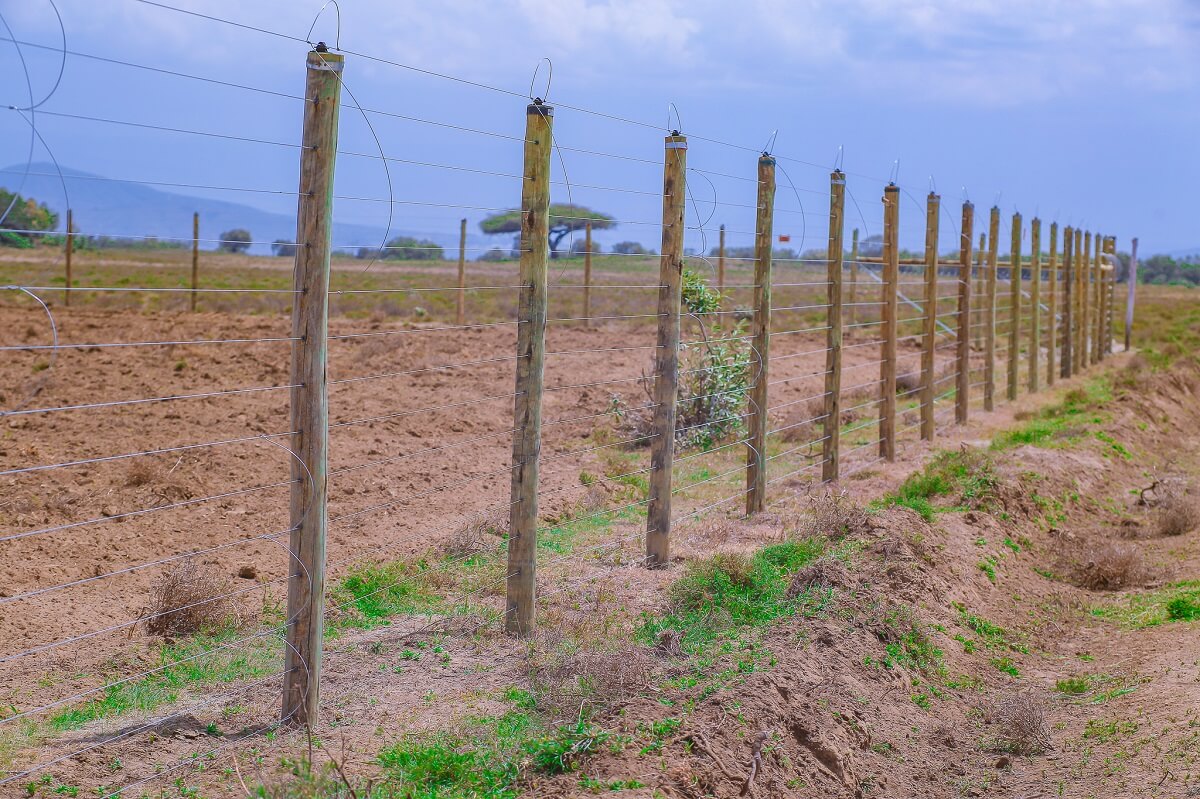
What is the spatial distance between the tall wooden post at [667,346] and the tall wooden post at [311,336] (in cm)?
328

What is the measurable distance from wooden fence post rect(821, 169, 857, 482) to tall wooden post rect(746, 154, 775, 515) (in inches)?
55.4

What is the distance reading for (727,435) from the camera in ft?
41.2

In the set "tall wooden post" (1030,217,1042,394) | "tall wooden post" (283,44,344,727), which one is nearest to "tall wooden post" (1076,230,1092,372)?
"tall wooden post" (1030,217,1042,394)

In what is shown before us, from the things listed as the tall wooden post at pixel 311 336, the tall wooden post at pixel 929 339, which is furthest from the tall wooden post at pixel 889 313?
the tall wooden post at pixel 311 336

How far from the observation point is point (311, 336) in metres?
4.32

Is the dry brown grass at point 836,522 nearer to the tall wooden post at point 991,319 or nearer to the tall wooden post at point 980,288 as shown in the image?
the tall wooden post at point 991,319

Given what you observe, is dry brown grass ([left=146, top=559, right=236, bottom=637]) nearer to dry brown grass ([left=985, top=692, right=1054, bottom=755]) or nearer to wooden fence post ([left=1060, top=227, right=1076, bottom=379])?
dry brown grass ([left=985, top=692, right=1054, bottom=755])

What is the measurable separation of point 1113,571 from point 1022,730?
340 centimetres

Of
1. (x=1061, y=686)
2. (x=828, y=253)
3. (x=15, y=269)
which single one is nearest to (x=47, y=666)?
(x=1061, y=686)

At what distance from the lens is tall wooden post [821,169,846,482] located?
34.0ft

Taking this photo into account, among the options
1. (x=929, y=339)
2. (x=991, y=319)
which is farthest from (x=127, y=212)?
(x=991, y=319)

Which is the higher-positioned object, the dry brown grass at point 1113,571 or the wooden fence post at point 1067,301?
the wooden fence post at point 1067,301

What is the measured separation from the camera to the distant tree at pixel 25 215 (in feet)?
10.8

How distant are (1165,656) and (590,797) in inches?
158
